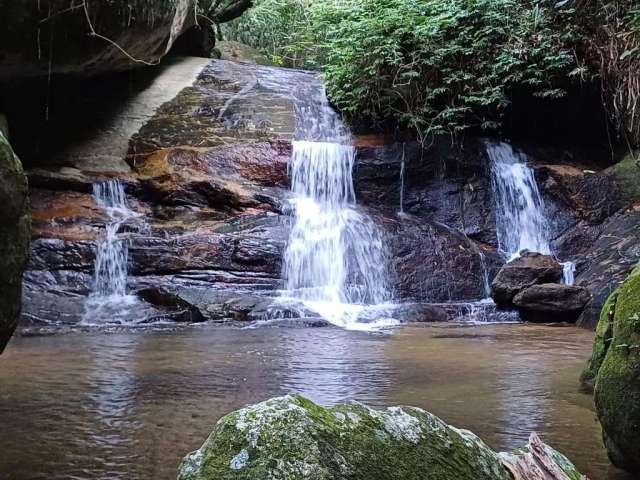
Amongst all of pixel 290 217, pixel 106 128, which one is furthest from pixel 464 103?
pixel 106 128

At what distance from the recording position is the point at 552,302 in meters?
8.41

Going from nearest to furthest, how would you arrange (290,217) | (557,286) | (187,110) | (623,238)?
(557,286)
(623,238)
(290,217)
(187,110)

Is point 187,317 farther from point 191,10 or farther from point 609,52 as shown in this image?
point 609,52

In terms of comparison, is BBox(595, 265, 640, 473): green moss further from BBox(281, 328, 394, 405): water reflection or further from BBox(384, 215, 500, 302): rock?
BBox(384, 215, 500, 302): rock

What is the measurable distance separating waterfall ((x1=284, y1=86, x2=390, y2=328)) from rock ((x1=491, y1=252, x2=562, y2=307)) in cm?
168

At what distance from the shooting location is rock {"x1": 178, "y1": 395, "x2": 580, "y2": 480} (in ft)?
4.41

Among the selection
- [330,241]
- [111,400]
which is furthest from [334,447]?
[330,241]

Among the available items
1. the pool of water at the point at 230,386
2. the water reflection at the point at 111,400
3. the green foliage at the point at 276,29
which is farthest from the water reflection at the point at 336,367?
the green foliage at the point at 276,29

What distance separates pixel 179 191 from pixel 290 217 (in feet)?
6.34

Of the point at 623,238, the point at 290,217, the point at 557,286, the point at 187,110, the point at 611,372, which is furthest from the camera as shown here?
the point at 187,110

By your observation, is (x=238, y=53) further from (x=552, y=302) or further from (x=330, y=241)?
(x=552, y=302)

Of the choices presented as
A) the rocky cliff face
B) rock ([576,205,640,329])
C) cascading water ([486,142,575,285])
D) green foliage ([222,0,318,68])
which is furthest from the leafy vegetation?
green foliage ([222,0,318,68])

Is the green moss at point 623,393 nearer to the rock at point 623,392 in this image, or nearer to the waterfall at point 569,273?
the rock at point 623,392

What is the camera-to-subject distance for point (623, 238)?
980 cm
